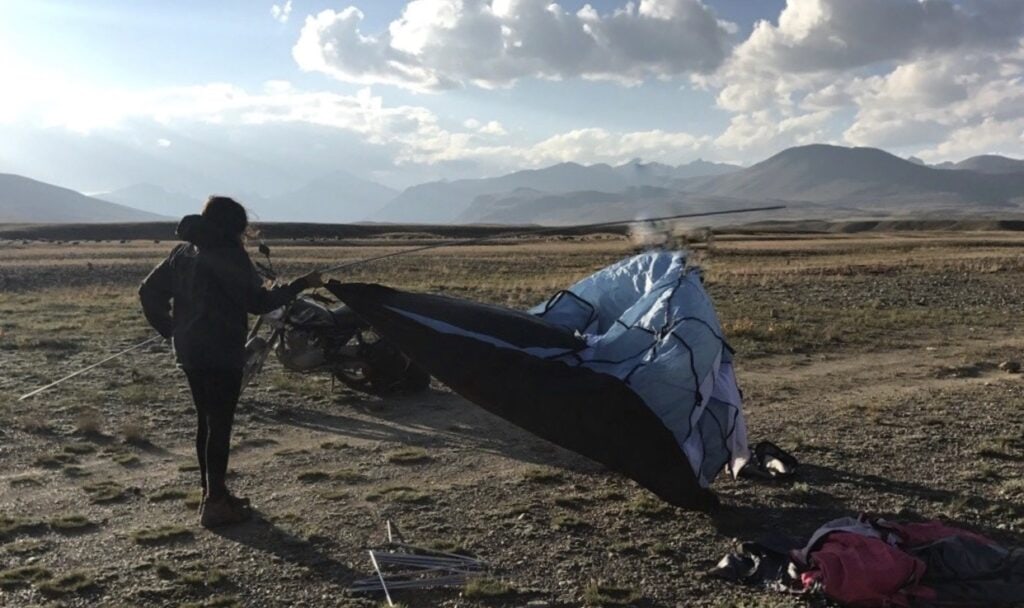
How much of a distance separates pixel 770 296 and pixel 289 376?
1597 cm

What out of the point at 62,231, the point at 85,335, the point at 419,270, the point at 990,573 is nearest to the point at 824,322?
the point at 990,573

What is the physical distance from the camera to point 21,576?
218 inches

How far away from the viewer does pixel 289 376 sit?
12.2m

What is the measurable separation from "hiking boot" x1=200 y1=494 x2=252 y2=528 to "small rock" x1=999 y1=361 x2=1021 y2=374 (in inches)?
446

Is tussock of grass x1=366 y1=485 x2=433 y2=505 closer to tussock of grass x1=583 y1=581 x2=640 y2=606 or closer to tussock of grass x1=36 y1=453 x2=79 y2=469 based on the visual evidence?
tussock of grass x1=583 y1=581 x2=640 y2=606

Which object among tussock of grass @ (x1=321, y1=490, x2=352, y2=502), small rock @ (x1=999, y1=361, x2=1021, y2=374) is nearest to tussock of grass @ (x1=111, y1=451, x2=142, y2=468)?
tussock of grass @ (x1=321, y1=490, x2=352, y2=502)

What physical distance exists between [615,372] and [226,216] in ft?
10.5

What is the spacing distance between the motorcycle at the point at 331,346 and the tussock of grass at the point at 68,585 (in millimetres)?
5047

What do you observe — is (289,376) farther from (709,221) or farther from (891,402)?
(891,402)

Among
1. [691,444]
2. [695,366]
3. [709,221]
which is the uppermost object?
[709,221]

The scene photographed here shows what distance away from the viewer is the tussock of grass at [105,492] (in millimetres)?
7102

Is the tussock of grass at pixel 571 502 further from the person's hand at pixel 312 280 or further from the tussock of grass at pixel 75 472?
the tussock of grass at pixel 75 472

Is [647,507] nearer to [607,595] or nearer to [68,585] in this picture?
[607,595]

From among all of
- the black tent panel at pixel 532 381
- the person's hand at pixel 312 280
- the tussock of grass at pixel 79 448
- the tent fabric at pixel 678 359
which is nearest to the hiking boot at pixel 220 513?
the person's hand at pixel 312 280
